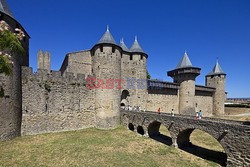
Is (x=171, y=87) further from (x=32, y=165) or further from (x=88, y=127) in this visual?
(x=32, y=165)

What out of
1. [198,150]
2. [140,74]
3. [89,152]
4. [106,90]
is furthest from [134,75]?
[89,152]

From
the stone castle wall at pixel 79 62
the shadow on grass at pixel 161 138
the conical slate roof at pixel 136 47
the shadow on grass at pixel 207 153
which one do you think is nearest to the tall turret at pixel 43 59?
the stone castle wall at pixel 79 62

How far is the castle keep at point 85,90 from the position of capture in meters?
11.6

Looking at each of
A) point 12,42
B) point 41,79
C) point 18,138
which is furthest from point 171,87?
point 12,42

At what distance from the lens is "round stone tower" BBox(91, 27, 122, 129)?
52.3 feet

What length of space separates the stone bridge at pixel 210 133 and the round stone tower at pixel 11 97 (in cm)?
1043

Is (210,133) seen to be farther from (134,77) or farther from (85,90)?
(134,77)

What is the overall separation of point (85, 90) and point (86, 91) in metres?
0.16

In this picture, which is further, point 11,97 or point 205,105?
point 205,105

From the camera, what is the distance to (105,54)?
16219 millimetres

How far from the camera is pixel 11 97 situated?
426 inches

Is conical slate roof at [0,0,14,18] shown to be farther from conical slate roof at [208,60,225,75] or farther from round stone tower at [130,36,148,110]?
conical slate roof at [208,60,225,75]

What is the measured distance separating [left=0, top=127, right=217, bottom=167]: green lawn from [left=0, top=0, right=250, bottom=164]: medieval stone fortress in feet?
6.31

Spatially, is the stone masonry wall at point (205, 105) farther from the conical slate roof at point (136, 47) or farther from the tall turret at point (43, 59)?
the tall turret at point (43, 59)
